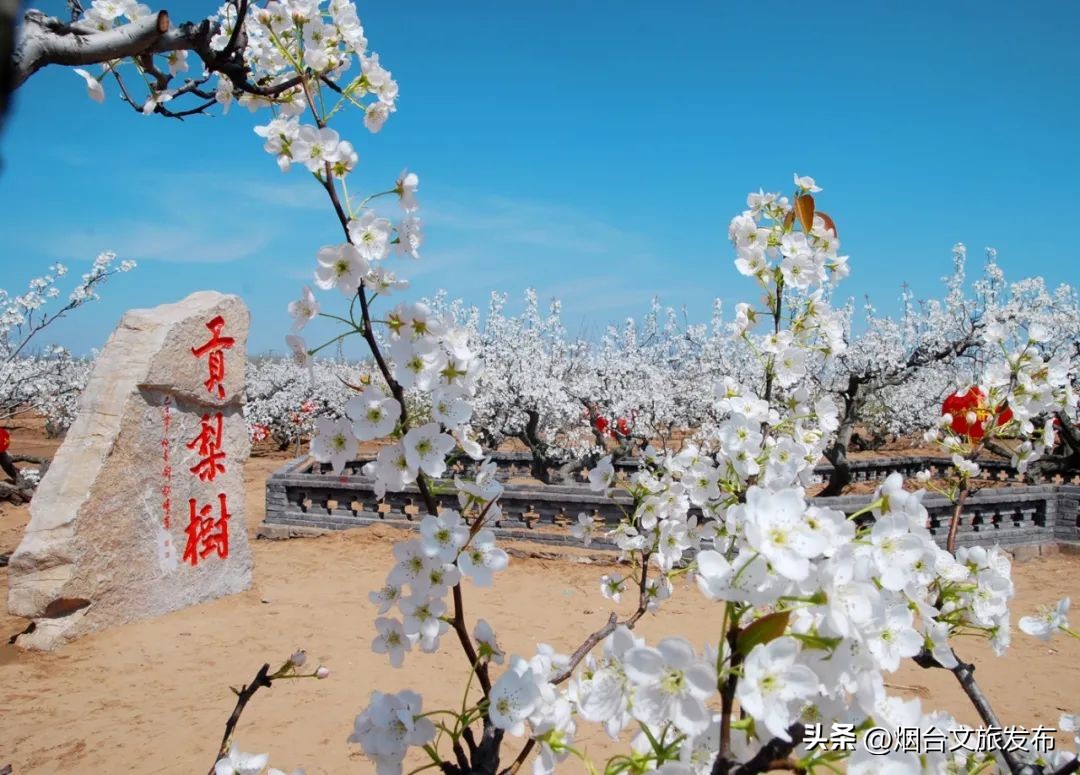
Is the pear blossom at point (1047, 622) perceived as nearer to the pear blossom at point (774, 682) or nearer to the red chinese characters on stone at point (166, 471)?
the pear blossom at point (774, 682)

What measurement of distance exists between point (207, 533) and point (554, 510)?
3552mm

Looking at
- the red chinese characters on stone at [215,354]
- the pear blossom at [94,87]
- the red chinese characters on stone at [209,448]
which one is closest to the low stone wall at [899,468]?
the red chinese characters on stone at [209,448]

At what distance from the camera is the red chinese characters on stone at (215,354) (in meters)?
5.82

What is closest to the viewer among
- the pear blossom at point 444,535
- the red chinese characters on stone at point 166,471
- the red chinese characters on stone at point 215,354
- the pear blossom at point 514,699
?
the pear blossom at point 514,699

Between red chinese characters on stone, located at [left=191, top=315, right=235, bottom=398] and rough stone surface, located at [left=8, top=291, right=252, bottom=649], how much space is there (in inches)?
0.5

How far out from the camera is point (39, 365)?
1466cm

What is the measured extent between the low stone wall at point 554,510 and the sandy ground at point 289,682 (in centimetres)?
56

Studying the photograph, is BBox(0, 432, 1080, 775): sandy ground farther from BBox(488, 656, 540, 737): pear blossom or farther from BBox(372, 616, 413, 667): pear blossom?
BBox(488, 656, 540, 737): pear blossom

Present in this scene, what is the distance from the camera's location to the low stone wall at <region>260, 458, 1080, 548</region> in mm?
7312

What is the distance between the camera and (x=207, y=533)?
588 centimetres

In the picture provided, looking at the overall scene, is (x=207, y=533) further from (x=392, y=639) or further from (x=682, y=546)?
(x=392, y=639)

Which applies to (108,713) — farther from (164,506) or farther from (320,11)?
(320,11)

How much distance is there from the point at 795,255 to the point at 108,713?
4.40m

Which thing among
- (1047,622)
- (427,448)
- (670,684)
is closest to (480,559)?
(427,448)
